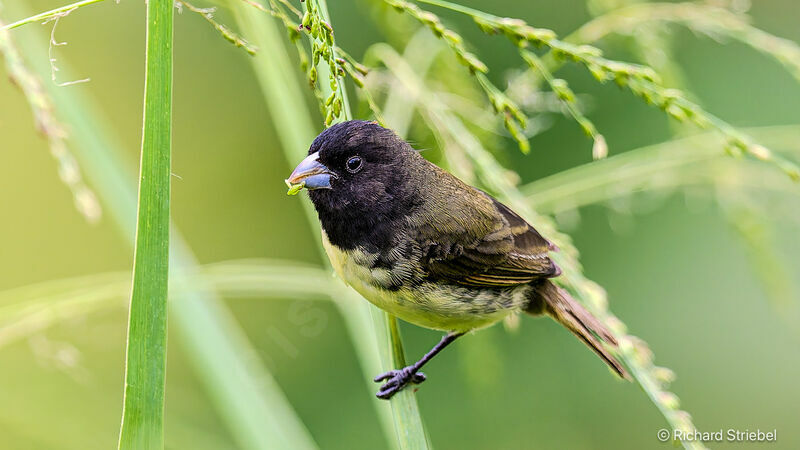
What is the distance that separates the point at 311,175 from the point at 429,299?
1.75 feet

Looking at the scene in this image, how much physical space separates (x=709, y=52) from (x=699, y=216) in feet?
3.03

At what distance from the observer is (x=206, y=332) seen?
2.08m

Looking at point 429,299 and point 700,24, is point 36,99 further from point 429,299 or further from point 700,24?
point 700,24

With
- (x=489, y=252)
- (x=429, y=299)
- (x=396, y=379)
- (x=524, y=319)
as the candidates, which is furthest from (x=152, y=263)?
(x=524, y=319)

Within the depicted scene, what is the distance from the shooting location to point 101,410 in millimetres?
3350

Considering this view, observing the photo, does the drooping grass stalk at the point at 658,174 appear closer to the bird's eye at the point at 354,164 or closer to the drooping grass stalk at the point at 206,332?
the bird's eye at the point at 354,164

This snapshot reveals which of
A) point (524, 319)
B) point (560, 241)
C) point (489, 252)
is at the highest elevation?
point (560, 241)

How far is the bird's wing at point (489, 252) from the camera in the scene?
2612 mm

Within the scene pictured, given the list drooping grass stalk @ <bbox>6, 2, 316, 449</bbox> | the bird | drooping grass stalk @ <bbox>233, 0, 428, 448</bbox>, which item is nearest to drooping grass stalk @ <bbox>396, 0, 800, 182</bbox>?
drooping grass stalk @ <bbox>233, 0, 428, 448</bbox>

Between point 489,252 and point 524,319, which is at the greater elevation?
point 489,252

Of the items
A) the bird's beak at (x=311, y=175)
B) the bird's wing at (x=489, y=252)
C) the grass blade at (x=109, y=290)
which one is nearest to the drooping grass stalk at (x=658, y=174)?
the bird's wing at (x=489, y=252)

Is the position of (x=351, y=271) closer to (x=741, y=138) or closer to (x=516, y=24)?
(x=516, y=24)

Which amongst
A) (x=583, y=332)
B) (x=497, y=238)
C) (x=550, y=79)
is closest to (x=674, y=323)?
(x=583, y=332)

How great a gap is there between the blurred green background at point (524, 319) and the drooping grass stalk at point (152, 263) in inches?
89.2
